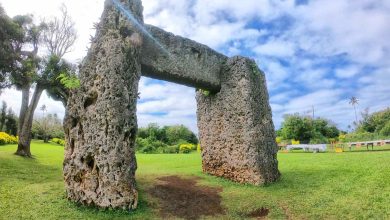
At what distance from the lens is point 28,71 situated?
16.6 m

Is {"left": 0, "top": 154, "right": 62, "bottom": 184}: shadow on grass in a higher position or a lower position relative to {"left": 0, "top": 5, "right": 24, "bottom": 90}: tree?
lower

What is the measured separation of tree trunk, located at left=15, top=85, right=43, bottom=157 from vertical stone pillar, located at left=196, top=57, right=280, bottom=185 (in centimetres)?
1125

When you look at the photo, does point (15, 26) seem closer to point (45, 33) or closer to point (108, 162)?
point (45, 33)

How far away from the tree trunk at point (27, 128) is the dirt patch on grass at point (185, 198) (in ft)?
36.5

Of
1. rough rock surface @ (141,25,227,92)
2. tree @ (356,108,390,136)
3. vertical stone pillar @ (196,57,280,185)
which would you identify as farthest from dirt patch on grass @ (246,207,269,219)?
tree @ (356,108,390,136)

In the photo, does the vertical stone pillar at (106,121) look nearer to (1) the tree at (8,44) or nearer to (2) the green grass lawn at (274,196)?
(2) the green grass lawn at (274,196)

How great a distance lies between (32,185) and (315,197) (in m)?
8.15

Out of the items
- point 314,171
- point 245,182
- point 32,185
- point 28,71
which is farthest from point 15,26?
point 314,171

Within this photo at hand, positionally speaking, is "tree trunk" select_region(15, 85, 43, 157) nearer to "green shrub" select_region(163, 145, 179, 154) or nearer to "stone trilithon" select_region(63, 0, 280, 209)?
"stone trilithon" select_region(63, 0, 280, 209)

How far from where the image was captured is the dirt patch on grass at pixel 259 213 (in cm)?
795

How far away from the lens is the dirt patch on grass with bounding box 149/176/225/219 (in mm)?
7809

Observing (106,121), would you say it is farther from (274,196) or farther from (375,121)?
(375,121)

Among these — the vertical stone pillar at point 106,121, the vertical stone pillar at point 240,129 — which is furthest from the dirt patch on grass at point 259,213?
the vertical stone pillar at point 106,121

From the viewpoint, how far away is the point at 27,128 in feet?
58.8
